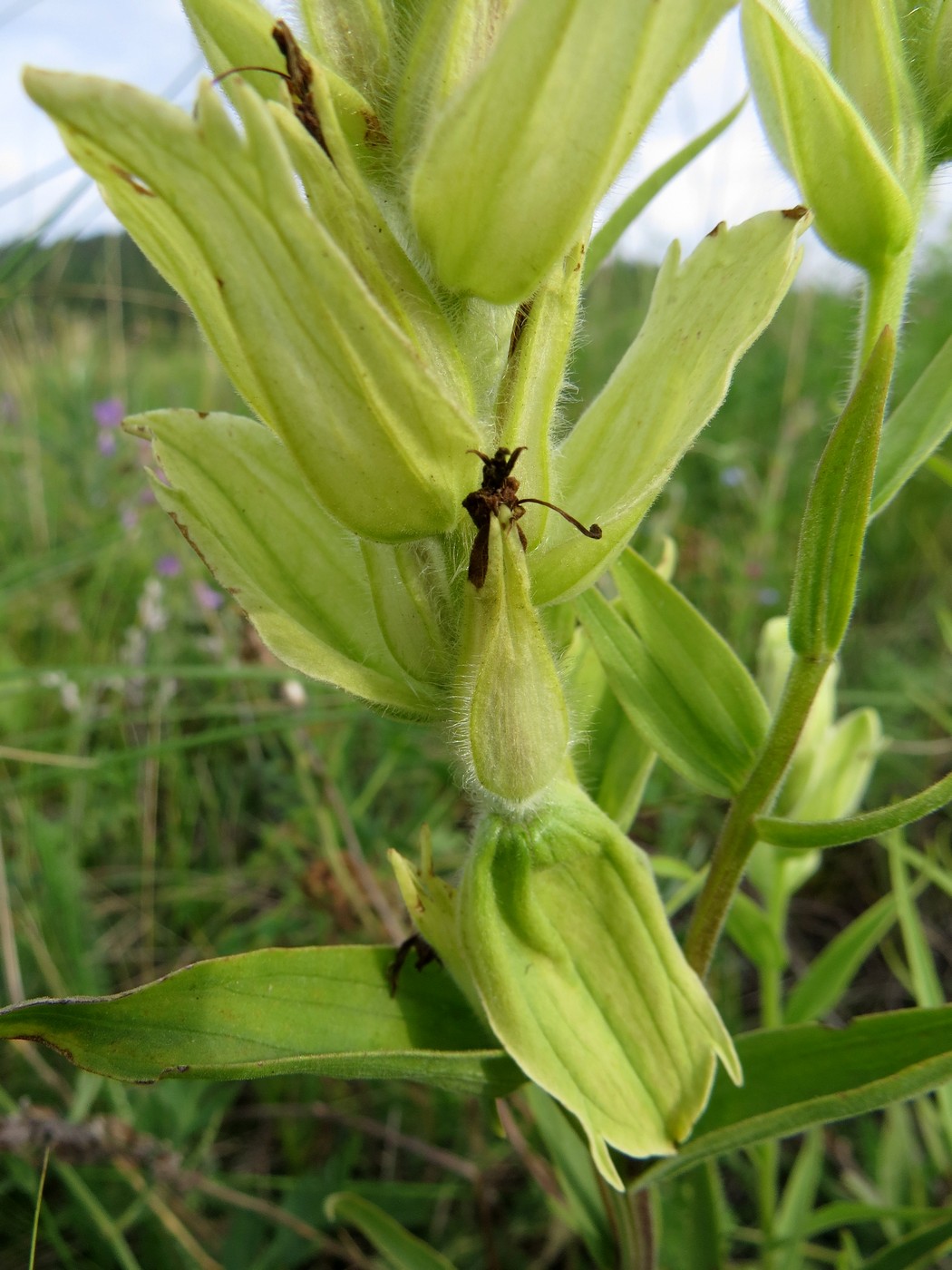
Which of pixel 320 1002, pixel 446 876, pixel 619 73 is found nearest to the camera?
pixel 619 73

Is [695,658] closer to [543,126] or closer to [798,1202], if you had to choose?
[543,126]

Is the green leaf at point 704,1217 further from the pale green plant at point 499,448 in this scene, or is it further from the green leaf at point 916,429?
the green leaf at point 916,429

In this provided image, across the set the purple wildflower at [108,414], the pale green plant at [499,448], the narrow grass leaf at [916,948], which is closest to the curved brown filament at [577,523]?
the pale green plant at [499,448]

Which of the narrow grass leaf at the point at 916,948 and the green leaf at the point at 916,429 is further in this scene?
the narrow grass leaf at the point at 916,948

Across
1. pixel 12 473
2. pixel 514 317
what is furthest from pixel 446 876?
pixel 12 473

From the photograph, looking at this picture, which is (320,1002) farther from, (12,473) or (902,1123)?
(12,473)

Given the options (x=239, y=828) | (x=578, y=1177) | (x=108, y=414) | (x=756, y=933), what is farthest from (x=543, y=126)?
(x=108, y=414)
